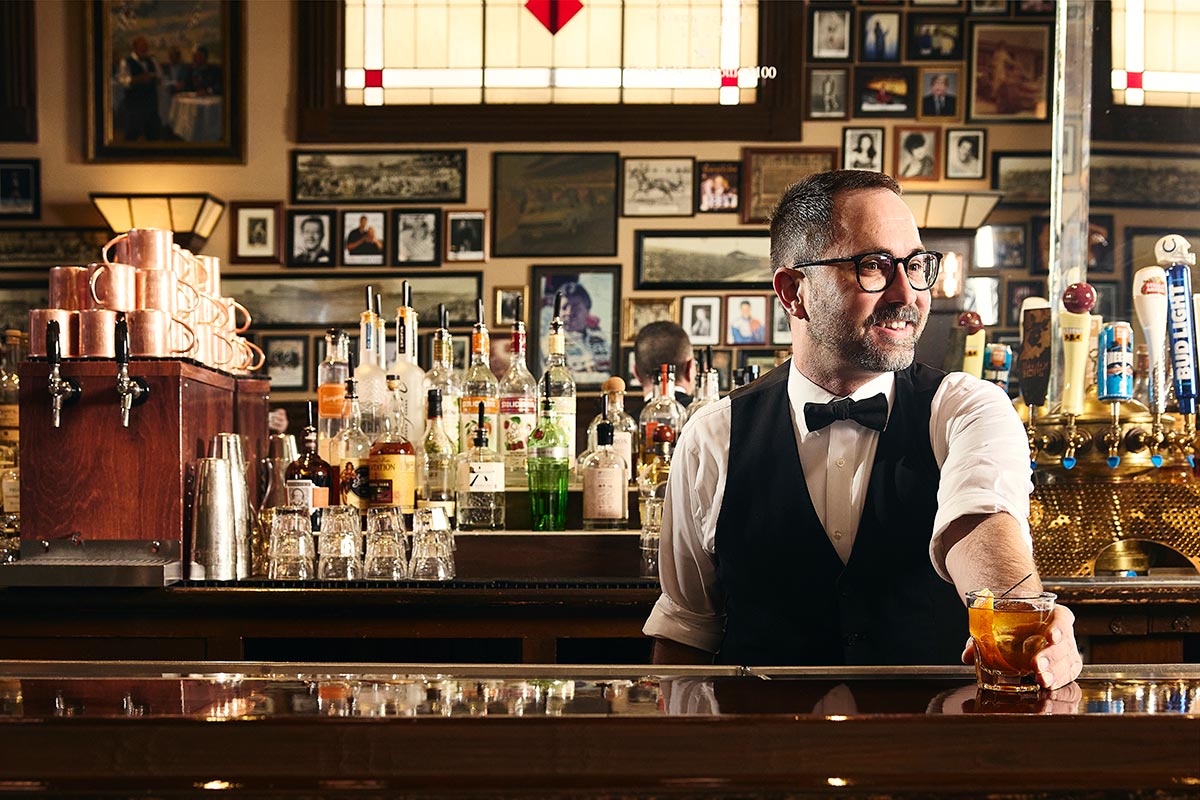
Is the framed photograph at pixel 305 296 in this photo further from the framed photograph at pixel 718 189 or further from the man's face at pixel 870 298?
the man's face at pixel 870 298

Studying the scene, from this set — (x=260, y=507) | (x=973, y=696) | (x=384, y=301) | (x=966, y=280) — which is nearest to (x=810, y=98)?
(x=966, y=280)

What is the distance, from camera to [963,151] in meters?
6.28

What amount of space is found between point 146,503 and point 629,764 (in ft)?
6.78

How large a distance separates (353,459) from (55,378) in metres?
0.73

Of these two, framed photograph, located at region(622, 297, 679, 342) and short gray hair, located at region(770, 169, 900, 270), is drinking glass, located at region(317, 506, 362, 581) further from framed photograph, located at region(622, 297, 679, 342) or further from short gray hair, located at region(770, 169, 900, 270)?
framed photograph, located at region(622, 297, 679, 342)

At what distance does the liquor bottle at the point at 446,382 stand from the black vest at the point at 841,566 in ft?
4.50

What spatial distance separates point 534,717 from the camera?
3.43 ft

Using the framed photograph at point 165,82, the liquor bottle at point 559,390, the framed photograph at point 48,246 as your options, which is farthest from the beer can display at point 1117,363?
the framed photograph at point 48,246

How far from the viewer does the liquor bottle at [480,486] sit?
299 centimetres

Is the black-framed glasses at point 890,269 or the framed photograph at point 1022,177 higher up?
the framed photograph at point 1022,177

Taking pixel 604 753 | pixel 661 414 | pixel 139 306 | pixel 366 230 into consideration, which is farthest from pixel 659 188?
pixel 604 753

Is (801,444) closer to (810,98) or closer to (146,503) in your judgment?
(146,503)

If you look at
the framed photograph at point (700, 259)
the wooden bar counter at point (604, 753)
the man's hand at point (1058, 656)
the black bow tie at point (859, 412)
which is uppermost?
the framed photograph at point (700, 259)

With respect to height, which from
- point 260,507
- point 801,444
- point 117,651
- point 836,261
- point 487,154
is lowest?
point 117,651
